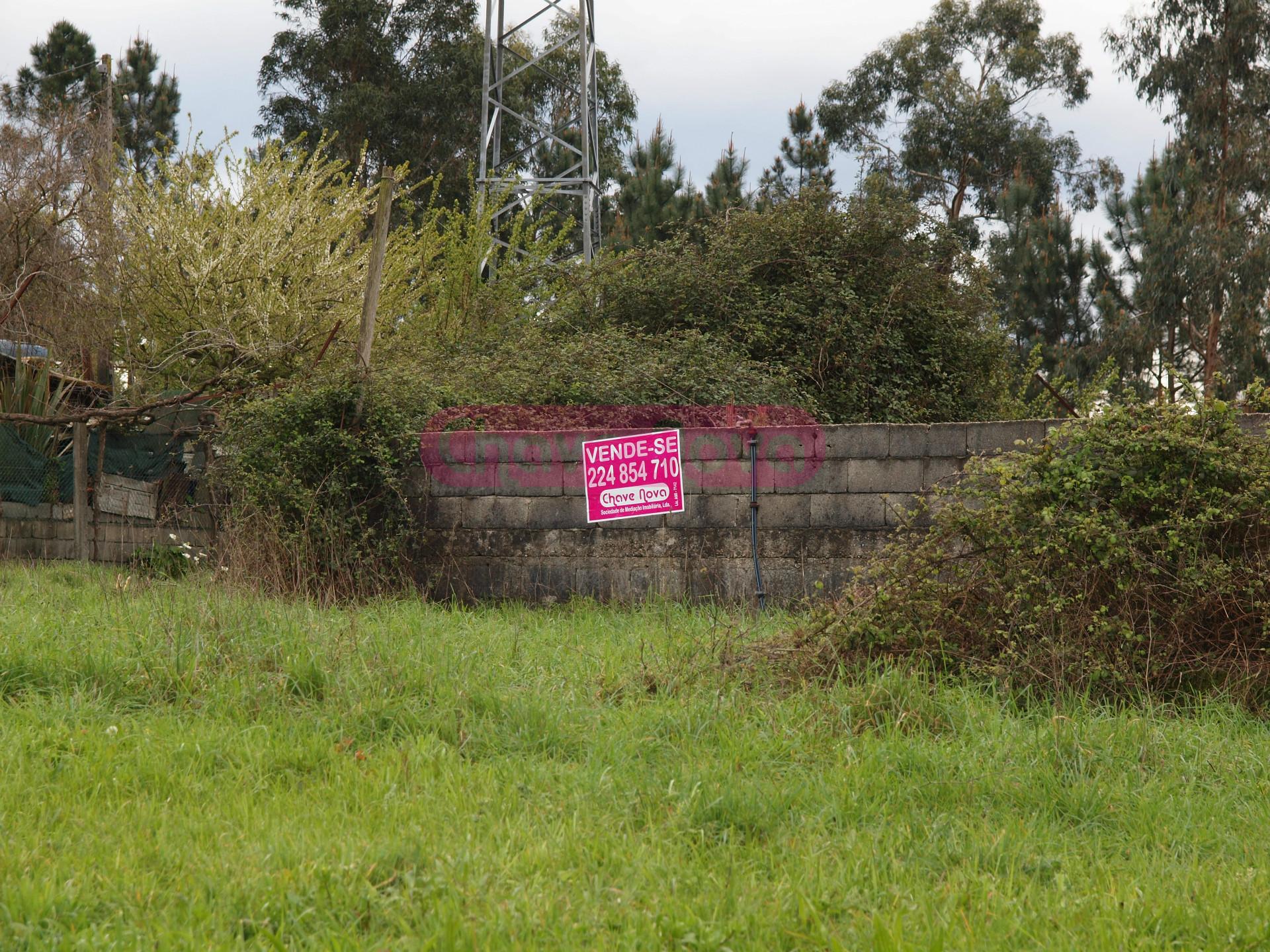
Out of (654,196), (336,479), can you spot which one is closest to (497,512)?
(336,479)

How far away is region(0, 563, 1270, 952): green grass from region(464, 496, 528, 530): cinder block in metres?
2.51

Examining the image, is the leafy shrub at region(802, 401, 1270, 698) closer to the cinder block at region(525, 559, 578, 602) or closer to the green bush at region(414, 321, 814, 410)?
the cinder block at region(525, 559, 578, 602)

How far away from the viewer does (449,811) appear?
11.1ft

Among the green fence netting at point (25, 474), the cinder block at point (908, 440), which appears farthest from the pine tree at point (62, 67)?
the cinder block at point (908, 440)

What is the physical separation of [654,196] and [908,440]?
18.9 metres

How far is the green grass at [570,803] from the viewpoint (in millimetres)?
2766

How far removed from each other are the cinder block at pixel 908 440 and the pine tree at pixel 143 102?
102 ft

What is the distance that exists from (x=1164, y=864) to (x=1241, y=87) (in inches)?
975

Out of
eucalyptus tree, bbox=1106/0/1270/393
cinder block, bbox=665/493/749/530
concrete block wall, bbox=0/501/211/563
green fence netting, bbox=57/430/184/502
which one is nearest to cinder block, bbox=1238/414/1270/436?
cinder block, bbox=665/493/749/530

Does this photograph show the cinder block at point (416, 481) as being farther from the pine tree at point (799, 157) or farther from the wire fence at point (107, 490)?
the pine tree at point (799, 157)

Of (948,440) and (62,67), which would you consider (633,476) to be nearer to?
(948,440)

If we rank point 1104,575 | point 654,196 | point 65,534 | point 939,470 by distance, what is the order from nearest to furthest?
point 1104,575 → point 939,470 → point 65,534 → point 654,196

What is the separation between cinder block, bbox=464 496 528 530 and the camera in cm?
781

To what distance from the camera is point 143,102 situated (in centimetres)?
3312
